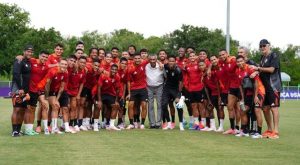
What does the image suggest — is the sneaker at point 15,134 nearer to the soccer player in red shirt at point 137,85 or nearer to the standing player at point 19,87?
the standing player at point 19,87

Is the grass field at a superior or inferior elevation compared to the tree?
inferior

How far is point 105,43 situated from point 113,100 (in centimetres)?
9167

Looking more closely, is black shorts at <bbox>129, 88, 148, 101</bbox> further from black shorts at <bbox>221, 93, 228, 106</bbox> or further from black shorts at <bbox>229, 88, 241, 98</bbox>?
black shorts at <bbox>229, 88, 241, 98</bbox>

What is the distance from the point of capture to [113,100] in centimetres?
1451

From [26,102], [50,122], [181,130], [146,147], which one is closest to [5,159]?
[146,147]

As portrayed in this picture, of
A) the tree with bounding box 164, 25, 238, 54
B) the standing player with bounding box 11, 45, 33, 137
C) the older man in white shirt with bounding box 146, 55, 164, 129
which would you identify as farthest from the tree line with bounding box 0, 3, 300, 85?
the standing player with bounding box 11, 45, 33, 137

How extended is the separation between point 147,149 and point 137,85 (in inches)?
204

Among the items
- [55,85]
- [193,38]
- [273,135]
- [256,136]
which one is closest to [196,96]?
[256,136]

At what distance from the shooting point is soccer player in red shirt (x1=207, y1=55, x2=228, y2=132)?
46.1ft

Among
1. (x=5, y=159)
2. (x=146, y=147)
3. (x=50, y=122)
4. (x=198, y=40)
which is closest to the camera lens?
(x=5, y=159)

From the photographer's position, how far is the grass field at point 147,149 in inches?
344

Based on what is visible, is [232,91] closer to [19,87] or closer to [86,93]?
[86,93]

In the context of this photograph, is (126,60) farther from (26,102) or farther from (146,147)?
(146,147)

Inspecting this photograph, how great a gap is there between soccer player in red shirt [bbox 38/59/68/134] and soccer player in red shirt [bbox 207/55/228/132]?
12.6ft
